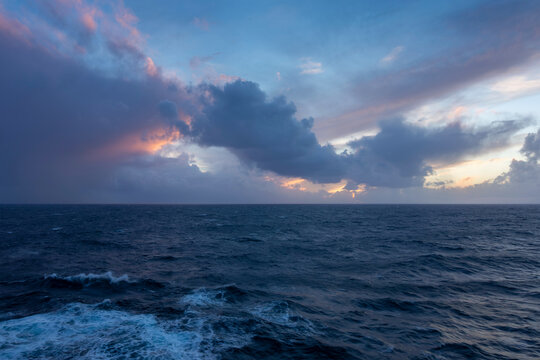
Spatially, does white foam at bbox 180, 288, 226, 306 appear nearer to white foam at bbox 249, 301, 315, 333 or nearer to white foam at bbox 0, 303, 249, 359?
white foam at bbox 0, 303, 249, 359

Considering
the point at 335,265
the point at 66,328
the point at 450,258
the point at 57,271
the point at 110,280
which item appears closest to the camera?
the point at 66,328

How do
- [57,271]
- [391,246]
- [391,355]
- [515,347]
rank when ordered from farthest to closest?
[391,246]
[57,271]
[515,347]
[391,355]

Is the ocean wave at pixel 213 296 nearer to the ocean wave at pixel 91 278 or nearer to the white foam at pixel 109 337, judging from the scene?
the white foam at pixel 109 337

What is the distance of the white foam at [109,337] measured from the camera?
1148cm

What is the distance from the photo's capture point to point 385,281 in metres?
22.3

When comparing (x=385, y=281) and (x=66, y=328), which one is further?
(x=385, y=281)

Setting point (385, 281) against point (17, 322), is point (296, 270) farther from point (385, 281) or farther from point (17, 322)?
point (17, 322)

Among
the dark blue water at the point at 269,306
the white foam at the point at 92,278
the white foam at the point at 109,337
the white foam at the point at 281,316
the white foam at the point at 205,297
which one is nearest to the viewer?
the white foam at the point at 109,337

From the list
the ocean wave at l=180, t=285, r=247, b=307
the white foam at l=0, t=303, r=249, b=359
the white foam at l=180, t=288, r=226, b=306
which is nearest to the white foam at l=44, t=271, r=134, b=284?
the white foam at l=0, t=303, r=249, b=359

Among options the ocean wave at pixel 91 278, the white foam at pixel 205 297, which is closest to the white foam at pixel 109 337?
the white foam at pixel 205 297

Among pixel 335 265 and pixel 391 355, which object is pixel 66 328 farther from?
pixel 335 265

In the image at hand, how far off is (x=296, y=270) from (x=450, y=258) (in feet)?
62.3

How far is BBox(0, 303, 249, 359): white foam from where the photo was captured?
37.7 ft

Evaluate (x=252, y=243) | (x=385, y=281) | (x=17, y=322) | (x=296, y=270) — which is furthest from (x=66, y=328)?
(x=252, y=243)
